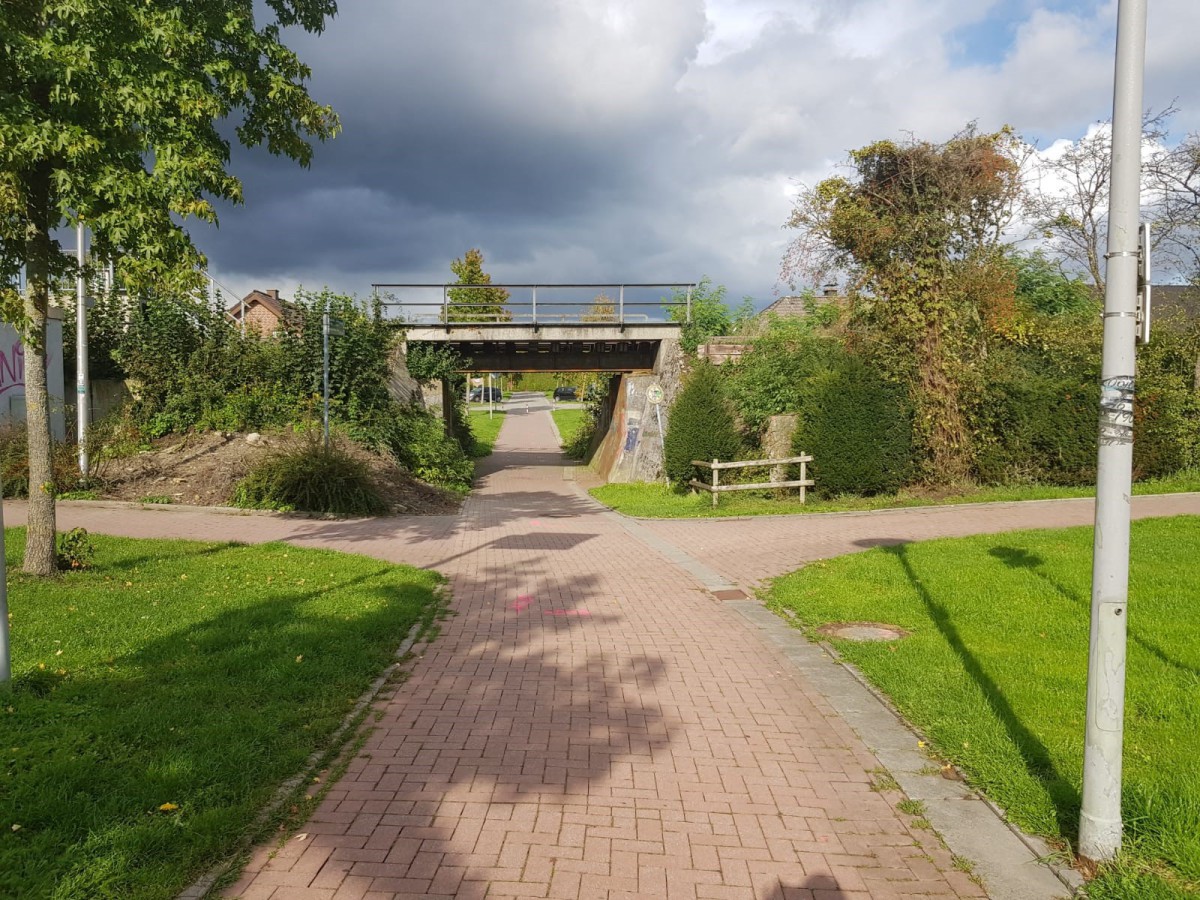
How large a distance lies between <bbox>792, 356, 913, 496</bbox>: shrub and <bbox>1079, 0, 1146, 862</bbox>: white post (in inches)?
528

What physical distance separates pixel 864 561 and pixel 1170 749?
5927 mm

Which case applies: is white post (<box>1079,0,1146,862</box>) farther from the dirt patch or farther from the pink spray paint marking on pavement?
the dirt patch

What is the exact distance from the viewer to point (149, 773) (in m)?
4.01

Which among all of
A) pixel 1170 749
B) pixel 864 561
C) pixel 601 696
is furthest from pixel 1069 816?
pixel 864 561

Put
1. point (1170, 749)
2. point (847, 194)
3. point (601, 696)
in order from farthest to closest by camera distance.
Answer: point (847, 194)
point (601, 696)
point (1170, 749)

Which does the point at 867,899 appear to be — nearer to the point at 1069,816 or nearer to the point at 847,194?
the point at 1069,816

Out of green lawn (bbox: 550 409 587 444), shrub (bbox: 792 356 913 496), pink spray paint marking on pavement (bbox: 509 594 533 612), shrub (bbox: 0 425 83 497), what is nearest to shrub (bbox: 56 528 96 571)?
pink spray paint marking on pavement (bbox: 509 594 533 612)

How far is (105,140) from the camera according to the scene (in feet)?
24.5

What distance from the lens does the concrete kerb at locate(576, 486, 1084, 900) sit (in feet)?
11.2

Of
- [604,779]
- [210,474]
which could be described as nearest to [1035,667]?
[604,779]

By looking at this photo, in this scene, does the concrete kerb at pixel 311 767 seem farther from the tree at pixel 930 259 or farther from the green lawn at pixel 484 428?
the green lawn at pixel 484 428

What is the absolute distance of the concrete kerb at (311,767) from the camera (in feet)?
10.8

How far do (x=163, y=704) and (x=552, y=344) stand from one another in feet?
71.9

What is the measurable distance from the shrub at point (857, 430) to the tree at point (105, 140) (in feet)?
37.7
